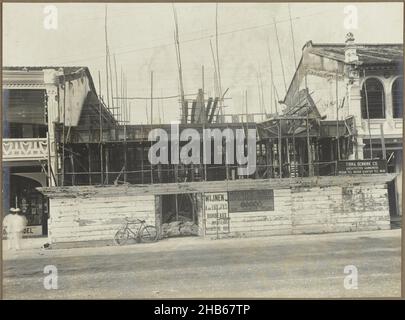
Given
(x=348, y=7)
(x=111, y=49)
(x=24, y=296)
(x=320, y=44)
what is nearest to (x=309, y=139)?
(x=320, y=44)

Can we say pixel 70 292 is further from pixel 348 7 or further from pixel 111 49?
pixel 348 7

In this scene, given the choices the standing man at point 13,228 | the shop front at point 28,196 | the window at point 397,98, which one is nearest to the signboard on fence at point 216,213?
the shop front at point 28,196

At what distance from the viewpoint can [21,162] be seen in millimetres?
11953

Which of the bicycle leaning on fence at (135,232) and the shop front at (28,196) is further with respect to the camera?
the bicycle leaning on fence at (135,232)

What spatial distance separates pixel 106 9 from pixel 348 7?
5326mm

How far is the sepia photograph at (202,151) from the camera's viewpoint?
440 inches

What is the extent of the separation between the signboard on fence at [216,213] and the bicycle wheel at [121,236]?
6.20ft

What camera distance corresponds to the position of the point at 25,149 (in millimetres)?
12188

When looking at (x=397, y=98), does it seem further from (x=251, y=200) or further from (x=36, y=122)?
(x=36, y=122)

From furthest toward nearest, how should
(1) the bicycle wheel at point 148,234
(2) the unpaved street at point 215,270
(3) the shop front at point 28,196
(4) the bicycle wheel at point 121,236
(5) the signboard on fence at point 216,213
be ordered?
(5) the signboard on fence at point 216,213
(1) the bicycle wheel at point 148,234
(4) the bicycle wheel at point 121,236
(3) the shop front at point 28,196
(2) the unpaved street at point 215,270

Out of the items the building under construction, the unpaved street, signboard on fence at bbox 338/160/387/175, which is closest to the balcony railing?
the building under construction

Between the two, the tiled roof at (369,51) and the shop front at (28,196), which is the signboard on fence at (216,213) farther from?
the tiled roof at (369,51)
